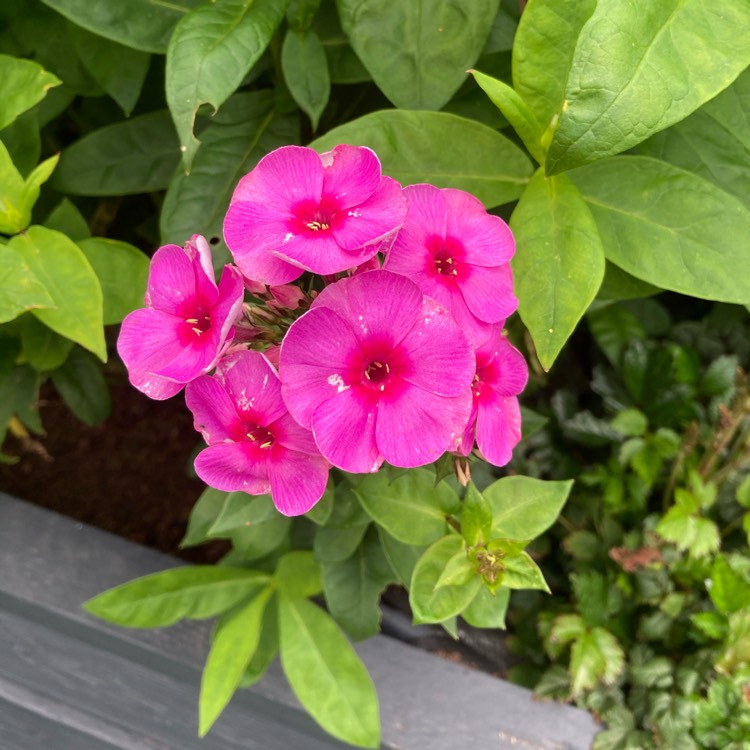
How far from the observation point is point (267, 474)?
602 mm

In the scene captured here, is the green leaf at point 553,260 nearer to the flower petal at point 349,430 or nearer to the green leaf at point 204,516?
the flower petal at point 349,430

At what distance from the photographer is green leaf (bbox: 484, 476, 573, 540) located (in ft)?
2.57

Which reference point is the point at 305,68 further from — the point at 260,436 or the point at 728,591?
the point at 728,591

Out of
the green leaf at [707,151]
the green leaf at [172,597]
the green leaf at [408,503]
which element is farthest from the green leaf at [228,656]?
the green leaf at [707,151]

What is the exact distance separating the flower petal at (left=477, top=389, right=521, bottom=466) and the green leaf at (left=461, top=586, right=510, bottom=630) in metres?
0.21

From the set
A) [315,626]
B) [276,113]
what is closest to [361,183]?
[276,113]

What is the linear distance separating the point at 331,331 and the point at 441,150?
30cm

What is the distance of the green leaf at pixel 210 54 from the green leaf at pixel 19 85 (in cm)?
15

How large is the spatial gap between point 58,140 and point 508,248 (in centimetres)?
101

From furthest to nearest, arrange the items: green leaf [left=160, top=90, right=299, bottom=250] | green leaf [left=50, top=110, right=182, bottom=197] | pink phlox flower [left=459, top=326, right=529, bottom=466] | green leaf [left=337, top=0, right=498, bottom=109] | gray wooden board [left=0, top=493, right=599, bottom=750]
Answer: gray wooden board [left=0, top=493, right=599, bottom=750]
green leaf [left=50, top=110, right=182, bottom=197]
green leaf [left=160, top=90, right=299, bottom=250]
green leaf [left=337, top=0, right=498, bottom=109]
pink phlox flower [left=459, top=326, right=529, bottom=466]

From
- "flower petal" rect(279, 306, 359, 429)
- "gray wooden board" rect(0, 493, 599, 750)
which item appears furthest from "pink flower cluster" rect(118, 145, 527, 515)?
"gray wooden board" rect(0, 493, 599, 750)

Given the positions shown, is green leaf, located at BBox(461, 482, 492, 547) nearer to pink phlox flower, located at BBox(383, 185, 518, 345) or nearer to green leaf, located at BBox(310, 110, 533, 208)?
pink phlox flower, located at BBox(383, 185, 518, 345)

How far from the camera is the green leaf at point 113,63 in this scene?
0.87 meters

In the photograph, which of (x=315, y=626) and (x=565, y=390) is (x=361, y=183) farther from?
(x=565, y=390)
